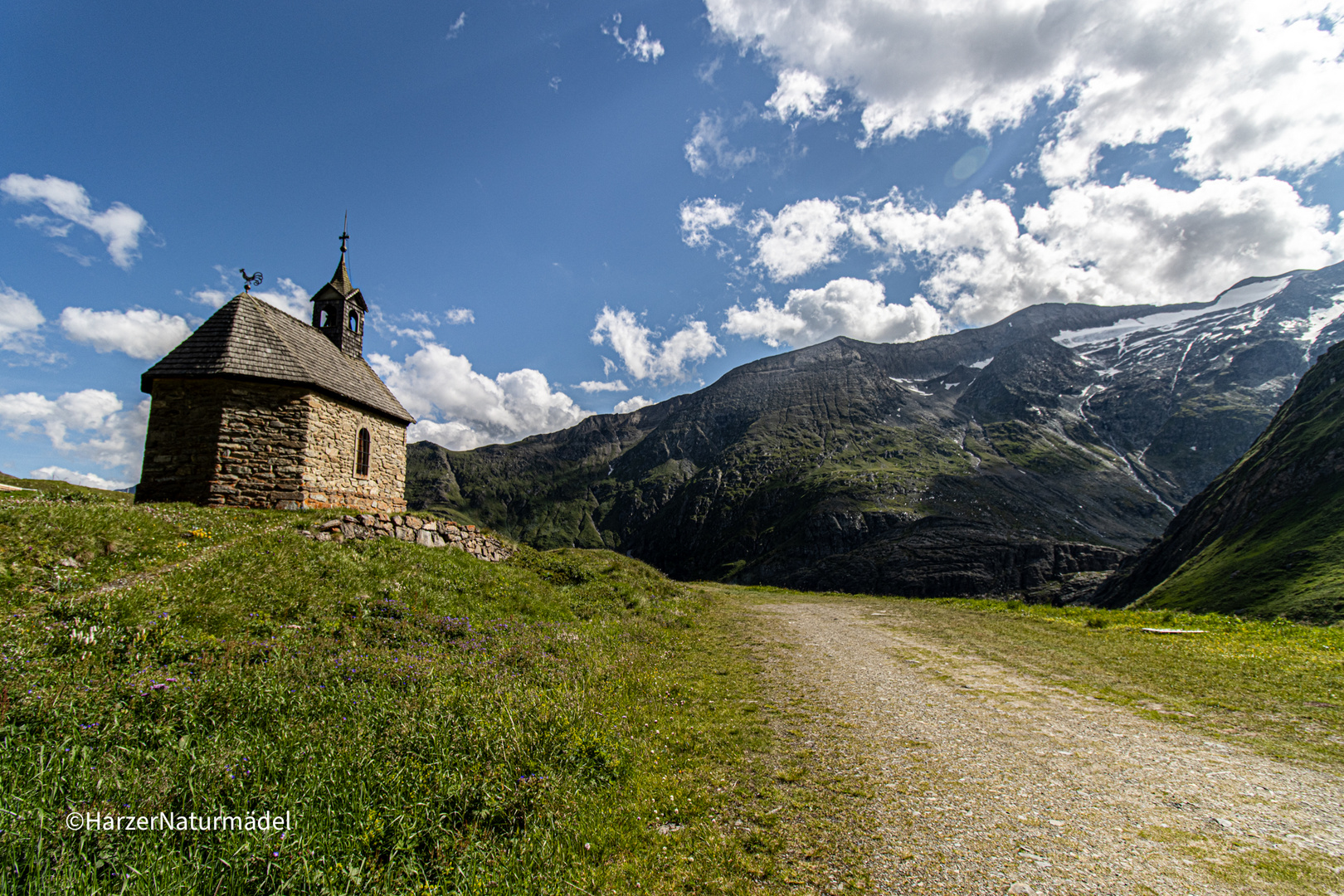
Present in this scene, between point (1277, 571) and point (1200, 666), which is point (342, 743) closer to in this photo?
point (1200, 666)

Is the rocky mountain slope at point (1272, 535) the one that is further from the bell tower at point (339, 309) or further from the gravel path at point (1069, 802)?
the bell tower at point (339, 309)

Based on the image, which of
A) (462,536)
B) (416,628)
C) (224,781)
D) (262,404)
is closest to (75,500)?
(262,404)

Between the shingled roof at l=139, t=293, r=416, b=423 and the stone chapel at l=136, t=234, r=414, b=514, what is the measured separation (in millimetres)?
51

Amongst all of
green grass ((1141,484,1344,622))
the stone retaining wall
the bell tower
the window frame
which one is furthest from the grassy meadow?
green grass ((1141,484,1344,622))

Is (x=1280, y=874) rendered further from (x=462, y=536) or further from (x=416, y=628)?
(x=462, y=536)

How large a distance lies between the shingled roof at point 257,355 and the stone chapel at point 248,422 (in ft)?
0.17

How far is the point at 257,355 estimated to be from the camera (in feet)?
70.3

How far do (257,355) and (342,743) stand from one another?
2211cm

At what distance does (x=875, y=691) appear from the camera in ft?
31.4

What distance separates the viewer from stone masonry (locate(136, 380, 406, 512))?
19938 mm

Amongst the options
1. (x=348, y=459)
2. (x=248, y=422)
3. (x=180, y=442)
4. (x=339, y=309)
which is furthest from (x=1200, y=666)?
(x=339, y=309)

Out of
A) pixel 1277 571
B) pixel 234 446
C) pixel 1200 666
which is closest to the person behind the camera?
pixel 1200 666

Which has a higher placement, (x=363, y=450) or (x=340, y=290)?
(x=340, y=290)

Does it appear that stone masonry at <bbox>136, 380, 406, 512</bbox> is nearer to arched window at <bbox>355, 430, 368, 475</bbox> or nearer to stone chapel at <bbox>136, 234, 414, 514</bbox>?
stone chapel at <bbox>136, 234, 414, 514</bbox>
